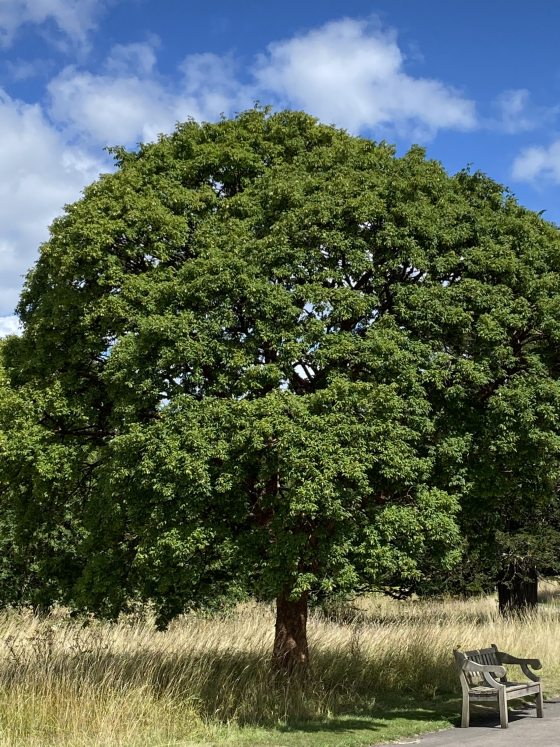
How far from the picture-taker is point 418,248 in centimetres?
1135

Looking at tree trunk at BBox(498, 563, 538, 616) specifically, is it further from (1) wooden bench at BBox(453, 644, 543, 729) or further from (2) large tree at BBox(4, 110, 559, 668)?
(2) large tree at BBox(4, 110, 559, 668)

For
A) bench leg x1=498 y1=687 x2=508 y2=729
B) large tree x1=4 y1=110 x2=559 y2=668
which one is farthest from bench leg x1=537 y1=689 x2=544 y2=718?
large tree x1=4 y1=110 x2=559 y2=668

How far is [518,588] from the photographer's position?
22.1 metres

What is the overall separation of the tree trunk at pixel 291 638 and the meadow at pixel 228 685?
1.15 feet

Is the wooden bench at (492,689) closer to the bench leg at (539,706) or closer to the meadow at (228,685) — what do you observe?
the bench leg at (539,706)

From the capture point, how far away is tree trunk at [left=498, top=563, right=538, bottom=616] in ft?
70.2

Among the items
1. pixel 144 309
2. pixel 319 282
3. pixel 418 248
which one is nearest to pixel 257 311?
pixel 319 282

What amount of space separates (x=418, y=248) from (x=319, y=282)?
5.52 ft

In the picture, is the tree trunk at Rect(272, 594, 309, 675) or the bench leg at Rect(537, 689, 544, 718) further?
the tree trunk at Rect(272, 594, 309, 675)

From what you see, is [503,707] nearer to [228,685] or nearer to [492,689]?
[492,689]

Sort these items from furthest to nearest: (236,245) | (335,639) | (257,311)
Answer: (335,639)
(236,245)
(257,311)

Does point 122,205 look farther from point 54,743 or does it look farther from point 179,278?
point 54,743

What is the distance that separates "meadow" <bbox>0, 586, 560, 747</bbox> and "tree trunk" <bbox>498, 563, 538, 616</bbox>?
14.9 feet

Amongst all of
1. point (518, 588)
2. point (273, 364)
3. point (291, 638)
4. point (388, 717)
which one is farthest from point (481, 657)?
point (518, 588)
